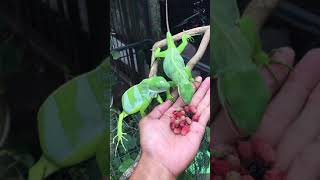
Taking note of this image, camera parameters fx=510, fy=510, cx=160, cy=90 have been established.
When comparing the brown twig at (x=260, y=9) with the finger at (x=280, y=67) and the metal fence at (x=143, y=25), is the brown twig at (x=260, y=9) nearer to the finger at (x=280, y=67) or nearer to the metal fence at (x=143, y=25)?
the finger at (x=280, y=67)

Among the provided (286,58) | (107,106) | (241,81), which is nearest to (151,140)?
(107,106)

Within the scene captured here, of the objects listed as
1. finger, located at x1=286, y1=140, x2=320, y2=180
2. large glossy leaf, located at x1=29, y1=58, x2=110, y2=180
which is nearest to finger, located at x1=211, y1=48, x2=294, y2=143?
finger, located at x1=286, y1=140, x2=320, y2=180

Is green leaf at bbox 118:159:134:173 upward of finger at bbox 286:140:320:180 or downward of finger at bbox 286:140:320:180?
upward

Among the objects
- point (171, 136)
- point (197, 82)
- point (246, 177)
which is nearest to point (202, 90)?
point (197, 82)

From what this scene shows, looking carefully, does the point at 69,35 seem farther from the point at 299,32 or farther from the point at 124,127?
the point at 299,32

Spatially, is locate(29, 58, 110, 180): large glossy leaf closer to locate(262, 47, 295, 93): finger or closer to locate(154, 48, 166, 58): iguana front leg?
locate(154, 48, 166, 58): iguana front leg

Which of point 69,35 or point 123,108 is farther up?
point 69,35

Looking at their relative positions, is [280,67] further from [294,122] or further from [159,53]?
[159,53]
